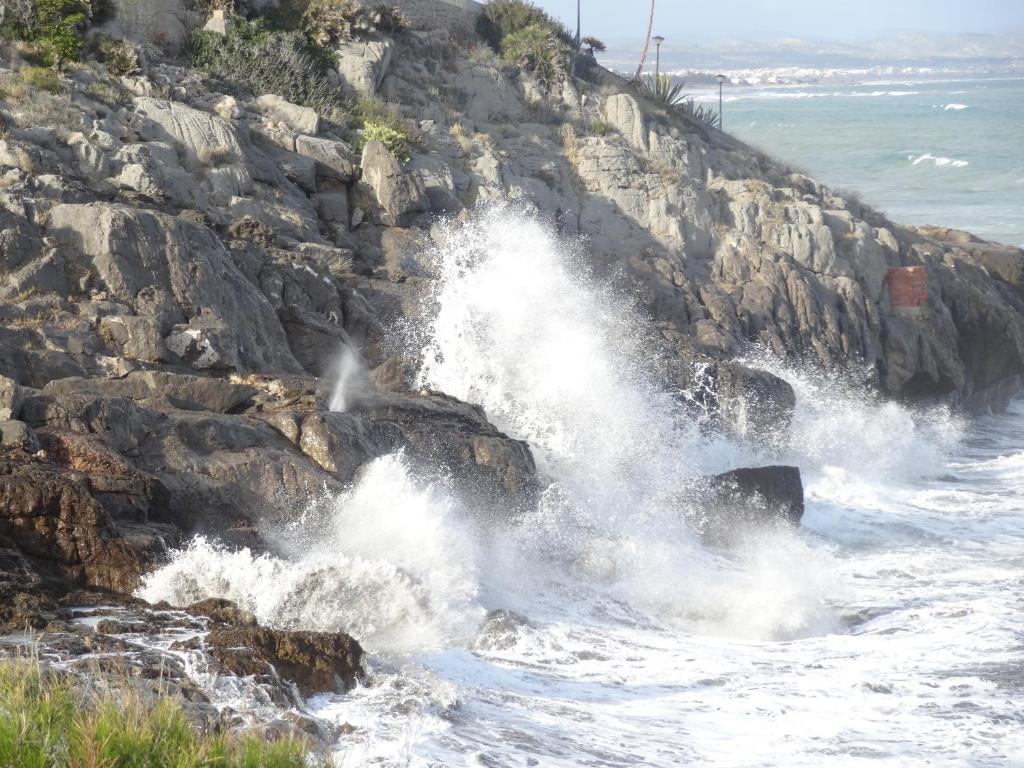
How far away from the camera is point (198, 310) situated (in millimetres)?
13922

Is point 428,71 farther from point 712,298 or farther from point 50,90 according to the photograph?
point 50,90

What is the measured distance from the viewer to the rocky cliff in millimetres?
11328

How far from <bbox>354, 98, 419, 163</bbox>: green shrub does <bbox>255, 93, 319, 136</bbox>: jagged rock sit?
839 mm

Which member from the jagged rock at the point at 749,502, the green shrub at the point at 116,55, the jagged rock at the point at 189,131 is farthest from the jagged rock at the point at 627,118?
the jagged rock at the point at 749,502

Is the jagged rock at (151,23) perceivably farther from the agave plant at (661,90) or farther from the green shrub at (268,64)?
the agave plant at (661,90)

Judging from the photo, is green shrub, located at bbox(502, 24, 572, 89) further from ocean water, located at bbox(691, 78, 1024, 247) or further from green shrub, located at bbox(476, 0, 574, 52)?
ocean water, located at bbox(691, 78, 1024, 247)

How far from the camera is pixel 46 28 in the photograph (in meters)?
20.2

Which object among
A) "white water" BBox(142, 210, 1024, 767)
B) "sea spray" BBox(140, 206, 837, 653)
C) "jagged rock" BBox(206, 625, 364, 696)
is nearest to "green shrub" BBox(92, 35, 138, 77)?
"sea spray" BBox(140, 206, 837, 653)

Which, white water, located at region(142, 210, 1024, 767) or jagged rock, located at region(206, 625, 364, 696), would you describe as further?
white water, located at region(142, 210, 1024, 767)

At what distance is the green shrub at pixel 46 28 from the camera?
64.5 feet

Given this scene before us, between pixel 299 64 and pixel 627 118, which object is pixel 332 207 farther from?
pixel 627 118

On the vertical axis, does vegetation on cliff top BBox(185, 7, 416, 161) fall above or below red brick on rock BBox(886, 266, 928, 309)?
above

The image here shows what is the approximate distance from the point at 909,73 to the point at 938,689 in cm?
17028

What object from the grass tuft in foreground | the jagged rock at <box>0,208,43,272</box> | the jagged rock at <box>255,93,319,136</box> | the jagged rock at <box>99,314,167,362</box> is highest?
the jagged rock at <box>255,93,319,136</box>
